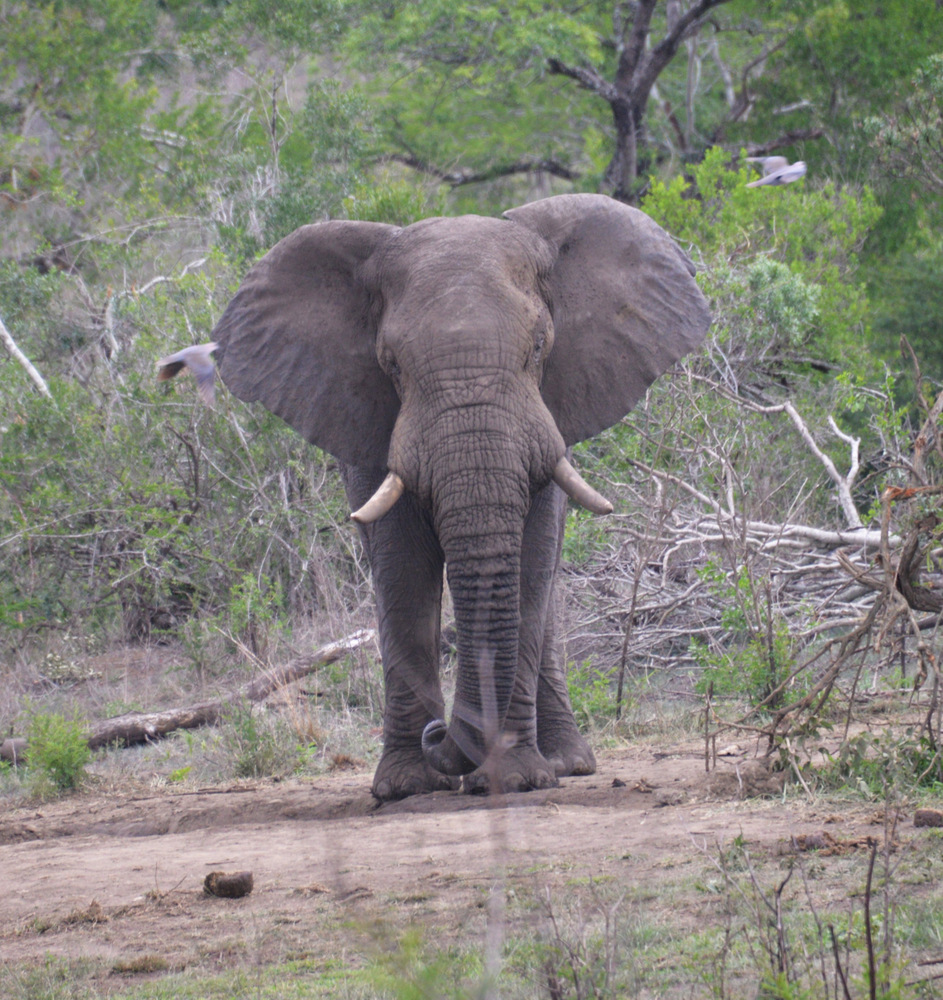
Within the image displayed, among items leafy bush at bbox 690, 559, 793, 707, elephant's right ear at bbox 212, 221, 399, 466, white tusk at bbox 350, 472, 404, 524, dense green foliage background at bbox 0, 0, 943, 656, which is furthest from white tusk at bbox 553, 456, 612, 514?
dense green foliage background at bbox 0, 0, 943, 656

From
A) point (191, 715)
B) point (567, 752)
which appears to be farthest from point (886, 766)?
point (191, 715)

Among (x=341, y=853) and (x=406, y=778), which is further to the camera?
(x=406, y=778)

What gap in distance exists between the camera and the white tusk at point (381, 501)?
15.0 feet

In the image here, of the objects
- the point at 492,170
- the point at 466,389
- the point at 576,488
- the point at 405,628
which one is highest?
the point at 492,170

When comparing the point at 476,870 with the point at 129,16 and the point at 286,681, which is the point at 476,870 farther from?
the point at 129,16

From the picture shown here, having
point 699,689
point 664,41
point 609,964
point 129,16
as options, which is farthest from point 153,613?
point 129,16

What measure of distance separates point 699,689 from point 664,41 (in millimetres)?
14445

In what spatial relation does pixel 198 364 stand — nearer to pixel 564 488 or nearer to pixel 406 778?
pixel 406 778

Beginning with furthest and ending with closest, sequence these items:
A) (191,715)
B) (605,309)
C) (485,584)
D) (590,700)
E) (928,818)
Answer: (191,715)
(590,700)
(605,309)
(485,584)
(928,818)

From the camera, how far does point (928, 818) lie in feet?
12.6

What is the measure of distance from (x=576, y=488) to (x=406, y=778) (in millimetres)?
1599

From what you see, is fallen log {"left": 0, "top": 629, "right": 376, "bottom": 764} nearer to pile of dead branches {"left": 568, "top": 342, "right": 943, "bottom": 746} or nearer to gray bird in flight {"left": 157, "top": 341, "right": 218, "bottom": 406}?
pile of dead branches {"left": 568, "top": 342, "right": 943, "bottom": 746}

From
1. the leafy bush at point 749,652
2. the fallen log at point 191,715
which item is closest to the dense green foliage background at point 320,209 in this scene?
the fallen log at point 191,715

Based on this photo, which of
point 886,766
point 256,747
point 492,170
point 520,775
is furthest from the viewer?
point 492,170
